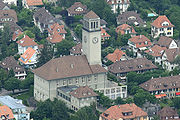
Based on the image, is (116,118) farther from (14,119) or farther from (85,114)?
(14,119)

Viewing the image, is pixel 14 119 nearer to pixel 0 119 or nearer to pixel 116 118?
pixel 0 119

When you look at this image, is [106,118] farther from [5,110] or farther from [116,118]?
[5,110]

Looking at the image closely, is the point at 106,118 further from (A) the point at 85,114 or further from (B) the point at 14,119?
(B) the point at 14,119

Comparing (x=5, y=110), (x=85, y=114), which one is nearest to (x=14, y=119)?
(x=5, y=110)

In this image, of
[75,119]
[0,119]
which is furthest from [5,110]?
[75,119]

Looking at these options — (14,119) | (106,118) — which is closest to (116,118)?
(106,118)
